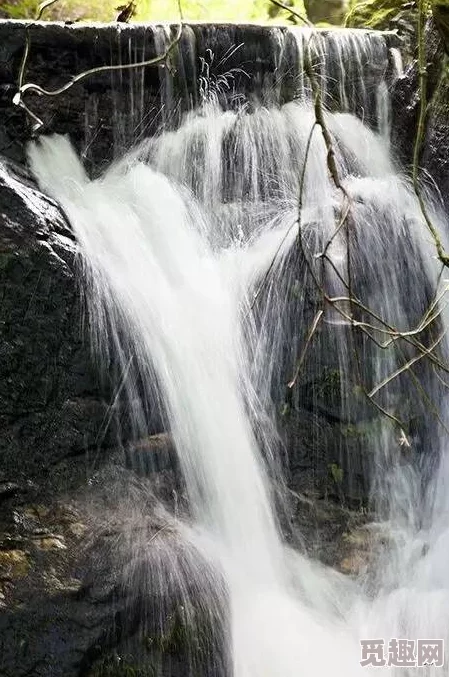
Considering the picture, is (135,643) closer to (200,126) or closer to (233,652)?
(233,652)

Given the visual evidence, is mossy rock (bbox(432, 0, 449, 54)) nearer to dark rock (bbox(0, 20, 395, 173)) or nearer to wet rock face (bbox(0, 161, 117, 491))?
dark rock (bbox(0, 20, 395, 173))

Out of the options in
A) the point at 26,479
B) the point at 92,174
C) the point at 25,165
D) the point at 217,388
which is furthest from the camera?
the point at 92,174

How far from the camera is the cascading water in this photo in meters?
3.02

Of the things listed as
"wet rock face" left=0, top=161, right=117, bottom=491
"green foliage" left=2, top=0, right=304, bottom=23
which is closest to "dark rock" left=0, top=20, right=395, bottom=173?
"wet rock face" left=0, top=161, right=117, bottom=491

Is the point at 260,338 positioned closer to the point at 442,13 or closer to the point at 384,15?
the point at 442,13

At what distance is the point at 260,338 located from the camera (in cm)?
349

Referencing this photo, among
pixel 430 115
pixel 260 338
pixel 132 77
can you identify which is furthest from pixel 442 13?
pixel 260 338

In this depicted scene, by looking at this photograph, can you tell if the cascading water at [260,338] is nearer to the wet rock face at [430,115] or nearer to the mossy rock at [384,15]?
the wet rock face at [430,115]

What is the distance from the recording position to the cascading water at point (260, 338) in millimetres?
3023

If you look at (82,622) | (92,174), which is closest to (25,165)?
(92,174)

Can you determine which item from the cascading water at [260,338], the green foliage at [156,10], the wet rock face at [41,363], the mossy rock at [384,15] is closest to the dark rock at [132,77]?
the cascading water at [260,338]

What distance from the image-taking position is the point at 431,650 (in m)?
2.93

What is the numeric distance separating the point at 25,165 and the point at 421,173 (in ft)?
7.48

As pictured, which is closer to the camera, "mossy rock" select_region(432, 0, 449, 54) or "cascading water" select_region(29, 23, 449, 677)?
"cascading water" select_region(29, 23, 449, 677)
